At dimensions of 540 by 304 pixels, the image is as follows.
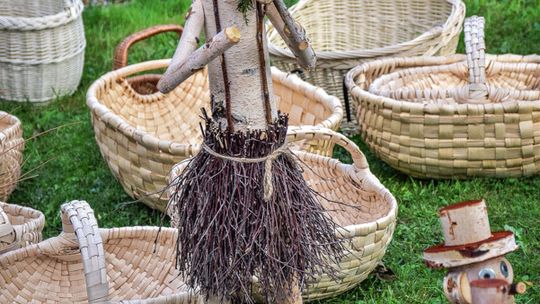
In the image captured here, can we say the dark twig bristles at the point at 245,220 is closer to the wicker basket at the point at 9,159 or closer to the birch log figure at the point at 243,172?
the birch log figure at the point at 243,172

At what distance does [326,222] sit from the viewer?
241 cm

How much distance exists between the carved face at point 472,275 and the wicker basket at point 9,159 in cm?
211

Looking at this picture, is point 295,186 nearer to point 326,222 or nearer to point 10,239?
point 326,222

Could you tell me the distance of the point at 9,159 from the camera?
11.9ft

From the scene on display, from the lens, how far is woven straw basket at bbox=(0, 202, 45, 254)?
293 centimetres

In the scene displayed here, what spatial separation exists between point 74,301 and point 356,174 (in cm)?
100

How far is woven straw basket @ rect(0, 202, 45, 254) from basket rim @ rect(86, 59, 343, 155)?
17.6 inches

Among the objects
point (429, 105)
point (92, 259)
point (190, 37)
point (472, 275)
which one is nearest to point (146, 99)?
point (429, 105)

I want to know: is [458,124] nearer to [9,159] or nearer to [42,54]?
[9,159]

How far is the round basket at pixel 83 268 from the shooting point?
2.96 metres

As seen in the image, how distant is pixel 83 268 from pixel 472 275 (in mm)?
1402

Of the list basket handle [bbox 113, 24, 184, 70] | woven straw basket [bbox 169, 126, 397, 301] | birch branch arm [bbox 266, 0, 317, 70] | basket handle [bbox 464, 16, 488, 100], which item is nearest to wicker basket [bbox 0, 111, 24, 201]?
basket handle [bbox 113, 24, 184, 70]

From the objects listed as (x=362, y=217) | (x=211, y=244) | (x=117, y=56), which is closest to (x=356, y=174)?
(x=362, y=217)

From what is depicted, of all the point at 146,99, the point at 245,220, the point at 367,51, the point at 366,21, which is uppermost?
the point at 245,220
